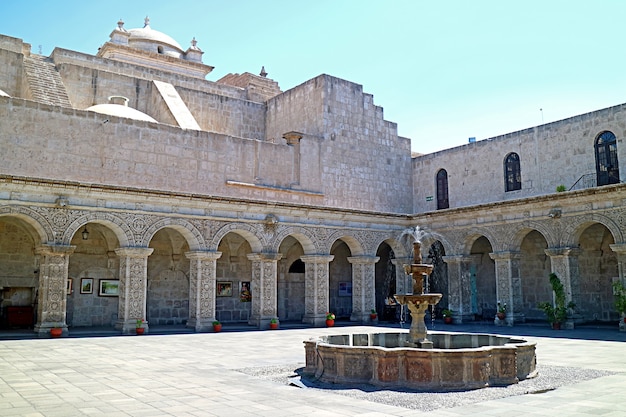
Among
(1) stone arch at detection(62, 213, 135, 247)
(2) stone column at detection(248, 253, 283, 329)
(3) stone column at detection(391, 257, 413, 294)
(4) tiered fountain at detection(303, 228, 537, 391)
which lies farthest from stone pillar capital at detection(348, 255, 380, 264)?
(4) tiered fountain at detection(303, 228, 537, 391)

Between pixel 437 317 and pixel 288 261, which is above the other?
pixel 288 261

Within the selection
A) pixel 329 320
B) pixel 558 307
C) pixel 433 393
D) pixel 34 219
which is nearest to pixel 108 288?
pixel 34 219

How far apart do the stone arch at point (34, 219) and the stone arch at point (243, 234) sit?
4651mm

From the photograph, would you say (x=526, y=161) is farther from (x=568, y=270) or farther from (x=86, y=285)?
(x=86, y=285)

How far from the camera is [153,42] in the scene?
2873 cm

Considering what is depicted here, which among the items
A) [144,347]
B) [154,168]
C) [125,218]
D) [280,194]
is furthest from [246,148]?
[144,347]

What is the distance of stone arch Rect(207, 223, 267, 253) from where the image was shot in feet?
57.4

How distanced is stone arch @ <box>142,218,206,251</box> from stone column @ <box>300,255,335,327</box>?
4.24m

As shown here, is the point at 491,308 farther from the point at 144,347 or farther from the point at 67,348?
the point at 67,348

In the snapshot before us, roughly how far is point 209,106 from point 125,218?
901 centimetres

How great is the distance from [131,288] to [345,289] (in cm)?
1033

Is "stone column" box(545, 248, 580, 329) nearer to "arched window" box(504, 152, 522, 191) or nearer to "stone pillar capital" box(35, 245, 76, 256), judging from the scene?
"arched window" box(504, 152, 522, 191)

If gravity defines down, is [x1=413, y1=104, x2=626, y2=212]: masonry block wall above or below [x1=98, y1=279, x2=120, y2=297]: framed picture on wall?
above

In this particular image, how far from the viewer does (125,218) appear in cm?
1582
